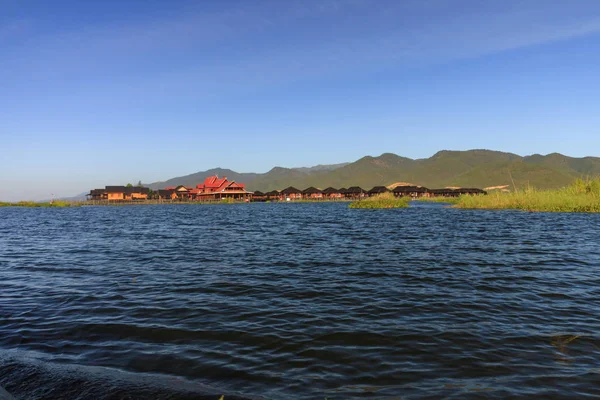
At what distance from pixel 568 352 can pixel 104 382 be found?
20.5 feet

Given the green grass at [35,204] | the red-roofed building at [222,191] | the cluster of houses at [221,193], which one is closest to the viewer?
the green grass at [35,204]

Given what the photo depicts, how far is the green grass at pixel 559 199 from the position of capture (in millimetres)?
31562

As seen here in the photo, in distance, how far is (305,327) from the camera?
626 centimetres

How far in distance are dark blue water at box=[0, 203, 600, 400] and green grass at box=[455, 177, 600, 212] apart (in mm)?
23483

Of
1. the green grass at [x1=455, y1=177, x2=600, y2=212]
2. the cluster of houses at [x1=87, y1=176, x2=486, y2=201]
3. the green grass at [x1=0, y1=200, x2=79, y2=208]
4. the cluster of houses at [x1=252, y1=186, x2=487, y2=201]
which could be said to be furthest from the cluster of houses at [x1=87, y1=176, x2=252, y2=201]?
the green grass at [x1=455, y1=177, x2=600, y2=212]

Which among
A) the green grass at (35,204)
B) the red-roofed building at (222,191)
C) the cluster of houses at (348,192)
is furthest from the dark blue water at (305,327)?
the red-roofed building at (222,191)

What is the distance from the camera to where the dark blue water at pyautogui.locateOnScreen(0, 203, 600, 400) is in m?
4.27

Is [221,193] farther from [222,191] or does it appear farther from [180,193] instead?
[180,193]

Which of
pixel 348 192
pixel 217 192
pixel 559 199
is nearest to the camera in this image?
pixel 559 199

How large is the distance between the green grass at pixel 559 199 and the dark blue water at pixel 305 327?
23.5 metres

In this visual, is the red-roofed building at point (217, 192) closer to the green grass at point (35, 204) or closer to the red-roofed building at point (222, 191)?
the red-roofed building at point (222, 191)

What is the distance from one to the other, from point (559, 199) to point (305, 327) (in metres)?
36.1

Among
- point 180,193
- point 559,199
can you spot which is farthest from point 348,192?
point 559,199

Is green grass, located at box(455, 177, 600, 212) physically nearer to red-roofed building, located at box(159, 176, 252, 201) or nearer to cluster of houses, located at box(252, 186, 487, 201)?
cluster of houses, located at box(252, 186, 487, 201)
